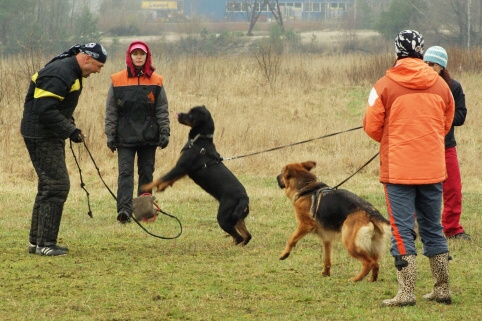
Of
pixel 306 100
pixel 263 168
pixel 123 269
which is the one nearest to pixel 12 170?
pixel 263 168

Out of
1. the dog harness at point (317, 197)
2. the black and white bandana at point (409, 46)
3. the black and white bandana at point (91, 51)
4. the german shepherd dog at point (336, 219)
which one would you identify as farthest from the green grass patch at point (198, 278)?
the black and white bandana at point (91, 51)

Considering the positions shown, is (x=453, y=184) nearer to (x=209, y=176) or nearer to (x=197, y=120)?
(x=209, y=176)

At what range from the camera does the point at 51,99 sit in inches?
273

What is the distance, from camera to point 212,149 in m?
7.88

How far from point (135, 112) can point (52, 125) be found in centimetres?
185

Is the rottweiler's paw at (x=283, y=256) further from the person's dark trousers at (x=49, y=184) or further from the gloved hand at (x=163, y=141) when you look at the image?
the gloved hand at (x=163, y=141)

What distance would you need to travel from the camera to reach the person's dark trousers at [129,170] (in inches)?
350

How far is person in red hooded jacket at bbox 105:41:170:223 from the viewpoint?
28.5ft

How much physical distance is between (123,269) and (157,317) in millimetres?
1614

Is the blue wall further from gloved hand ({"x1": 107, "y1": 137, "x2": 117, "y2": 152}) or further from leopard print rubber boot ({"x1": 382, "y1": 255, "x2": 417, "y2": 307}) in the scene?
leopard print rubber boot ({"x1": 382, "y1": 255, "x2": 417, "y2": 307})

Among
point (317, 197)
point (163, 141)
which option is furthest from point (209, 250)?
point (163, 141)

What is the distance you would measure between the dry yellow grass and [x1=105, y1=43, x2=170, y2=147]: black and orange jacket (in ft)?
12.6

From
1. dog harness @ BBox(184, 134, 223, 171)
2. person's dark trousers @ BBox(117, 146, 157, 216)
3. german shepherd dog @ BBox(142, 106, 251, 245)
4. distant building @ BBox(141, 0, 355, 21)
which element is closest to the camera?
german shepherd dog @ BBox(142, 106, 251, 245)

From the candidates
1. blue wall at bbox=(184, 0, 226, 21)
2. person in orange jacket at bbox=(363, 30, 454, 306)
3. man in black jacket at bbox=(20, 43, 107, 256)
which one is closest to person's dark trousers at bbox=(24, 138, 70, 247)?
man in black jacket at bbox=(20, 43, 107, 256)
